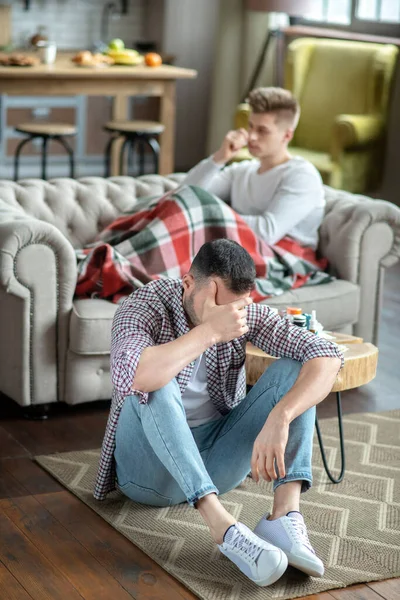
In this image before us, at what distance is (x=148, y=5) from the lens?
27.3 feet

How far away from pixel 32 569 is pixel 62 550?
12cm

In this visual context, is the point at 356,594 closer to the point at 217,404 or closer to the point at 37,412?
the point at 217,404

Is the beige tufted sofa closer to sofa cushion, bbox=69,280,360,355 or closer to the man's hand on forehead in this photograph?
sofa cushion, bbox=69,280,360,355

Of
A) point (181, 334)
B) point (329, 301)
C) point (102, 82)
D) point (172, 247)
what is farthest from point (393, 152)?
point (181, 334)

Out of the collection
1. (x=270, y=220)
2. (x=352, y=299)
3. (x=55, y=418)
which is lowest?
(x=55, y=418)

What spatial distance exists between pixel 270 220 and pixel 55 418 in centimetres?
109

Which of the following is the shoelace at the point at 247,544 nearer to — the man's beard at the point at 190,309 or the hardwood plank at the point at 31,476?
the man's beard at the point at 190,309

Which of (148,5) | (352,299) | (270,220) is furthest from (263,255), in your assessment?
(148,5)

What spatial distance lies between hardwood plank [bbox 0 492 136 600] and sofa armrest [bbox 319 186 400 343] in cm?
162

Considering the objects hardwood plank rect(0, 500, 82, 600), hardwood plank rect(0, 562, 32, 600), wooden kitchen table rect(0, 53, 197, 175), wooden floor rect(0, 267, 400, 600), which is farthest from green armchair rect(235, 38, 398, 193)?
hardwood plank rect(0, 562, 32, 600)

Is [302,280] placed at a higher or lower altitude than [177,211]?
lower

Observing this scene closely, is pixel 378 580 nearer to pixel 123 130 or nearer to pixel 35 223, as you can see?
pixel 35 223

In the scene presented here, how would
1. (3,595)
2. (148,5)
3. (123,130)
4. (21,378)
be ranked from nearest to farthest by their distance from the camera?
(3,595)
(21,378)
(123,130)
(148,5)

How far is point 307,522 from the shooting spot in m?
2.72
